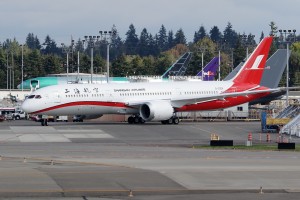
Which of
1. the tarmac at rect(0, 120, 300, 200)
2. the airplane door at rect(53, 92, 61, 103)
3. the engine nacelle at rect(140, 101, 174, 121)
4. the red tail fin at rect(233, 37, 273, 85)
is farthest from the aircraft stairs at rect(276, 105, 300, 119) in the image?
the airplane door at rect(53, 92, 61, 103)

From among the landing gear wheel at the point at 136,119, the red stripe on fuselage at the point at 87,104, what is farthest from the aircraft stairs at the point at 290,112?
the red stripe on fuselage at the point at 87,104

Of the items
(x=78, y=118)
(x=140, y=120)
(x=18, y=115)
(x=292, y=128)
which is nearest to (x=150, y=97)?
(x=140, y=120)

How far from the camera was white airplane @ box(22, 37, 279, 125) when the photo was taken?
270 ft

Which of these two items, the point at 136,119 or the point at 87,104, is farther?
the point at 136,119

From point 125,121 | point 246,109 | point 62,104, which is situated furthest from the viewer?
point 246,109

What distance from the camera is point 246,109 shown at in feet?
339

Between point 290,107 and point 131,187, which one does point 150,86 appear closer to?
point 290,107

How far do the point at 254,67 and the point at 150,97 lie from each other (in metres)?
12.4

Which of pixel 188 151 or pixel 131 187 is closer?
pixel 131 187

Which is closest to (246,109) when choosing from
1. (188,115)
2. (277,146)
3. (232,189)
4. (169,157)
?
(188,115)

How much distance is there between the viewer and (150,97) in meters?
87.4

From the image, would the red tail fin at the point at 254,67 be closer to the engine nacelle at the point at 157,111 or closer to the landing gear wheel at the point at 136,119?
the engine nacelle at the point at 157,111

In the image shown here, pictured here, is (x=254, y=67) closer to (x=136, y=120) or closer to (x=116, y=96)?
(x=136, y=120)

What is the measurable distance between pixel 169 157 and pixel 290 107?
39.2m
